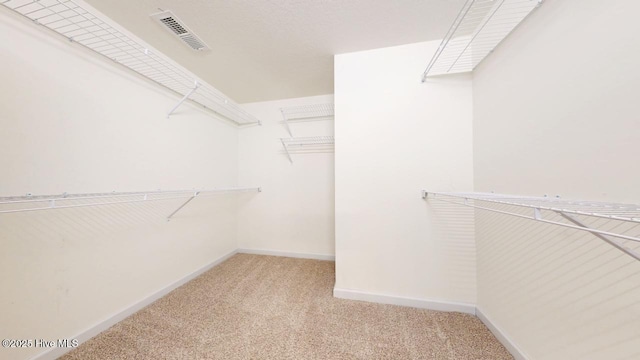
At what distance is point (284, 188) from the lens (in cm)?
244

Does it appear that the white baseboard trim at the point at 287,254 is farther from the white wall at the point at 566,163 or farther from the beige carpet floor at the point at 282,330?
the white wall at the point at 566,163

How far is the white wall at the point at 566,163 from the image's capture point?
62cm

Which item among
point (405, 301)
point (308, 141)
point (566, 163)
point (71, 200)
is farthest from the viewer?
point (308, 141)

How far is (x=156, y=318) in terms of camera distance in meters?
1.34

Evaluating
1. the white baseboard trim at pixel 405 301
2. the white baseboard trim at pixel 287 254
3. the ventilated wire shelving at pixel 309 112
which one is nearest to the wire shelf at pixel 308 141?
the ventilated wire shelving at pixel 309 112

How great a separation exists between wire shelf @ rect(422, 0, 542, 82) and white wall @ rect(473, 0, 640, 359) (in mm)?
62

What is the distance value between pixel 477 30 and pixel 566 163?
3.36 ft

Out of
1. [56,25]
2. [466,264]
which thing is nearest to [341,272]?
[466,264]

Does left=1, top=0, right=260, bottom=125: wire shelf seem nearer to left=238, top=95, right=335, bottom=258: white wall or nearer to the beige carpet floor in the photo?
left=238, top=95, right=335, bottom=258: white wall

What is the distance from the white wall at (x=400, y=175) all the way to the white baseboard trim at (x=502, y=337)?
4.8 inches

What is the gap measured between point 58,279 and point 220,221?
1246 millimetres

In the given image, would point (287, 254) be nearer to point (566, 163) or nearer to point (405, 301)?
point (405, 301)

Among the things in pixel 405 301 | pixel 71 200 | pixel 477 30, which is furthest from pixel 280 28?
pixel 405 301

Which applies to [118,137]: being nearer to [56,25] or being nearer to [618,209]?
[56,25]
